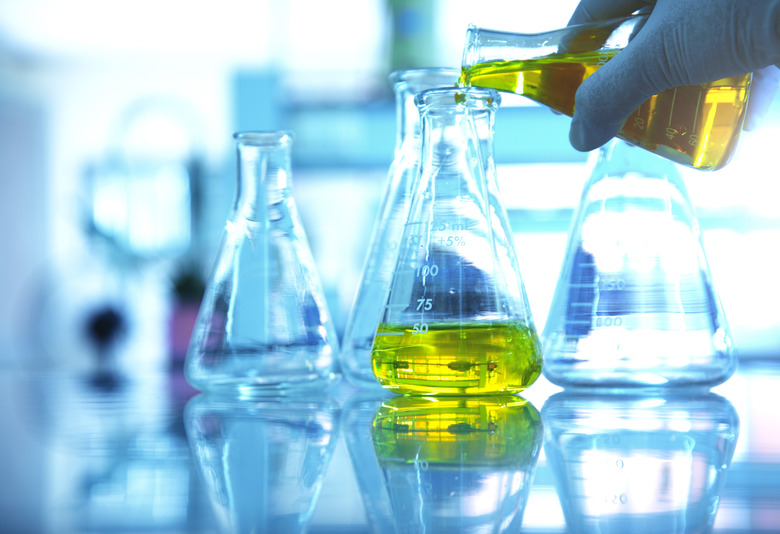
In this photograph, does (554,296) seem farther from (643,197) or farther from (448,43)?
(448,43)

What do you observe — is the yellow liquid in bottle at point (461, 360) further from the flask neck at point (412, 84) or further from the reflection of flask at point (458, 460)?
the flask neck at point (412, 84)

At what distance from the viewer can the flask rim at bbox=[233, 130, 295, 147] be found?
83 centimetres

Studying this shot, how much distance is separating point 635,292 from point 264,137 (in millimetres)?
417

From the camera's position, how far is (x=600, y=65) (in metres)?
0.78

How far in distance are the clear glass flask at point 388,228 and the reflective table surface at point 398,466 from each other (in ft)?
0.24

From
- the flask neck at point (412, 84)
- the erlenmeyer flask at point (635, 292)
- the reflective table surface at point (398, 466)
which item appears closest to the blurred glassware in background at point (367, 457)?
the reflective table surface at point (398, 466)

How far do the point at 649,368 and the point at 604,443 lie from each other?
0.25 meters

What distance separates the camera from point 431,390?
0.63 metres

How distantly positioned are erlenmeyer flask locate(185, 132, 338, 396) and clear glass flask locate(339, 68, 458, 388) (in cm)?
3

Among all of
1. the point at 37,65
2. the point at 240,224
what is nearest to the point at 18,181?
the point at 37,65

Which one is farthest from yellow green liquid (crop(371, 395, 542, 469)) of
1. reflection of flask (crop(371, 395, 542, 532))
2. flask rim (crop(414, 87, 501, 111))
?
flask rim (crop(414, 87, 501, 111))

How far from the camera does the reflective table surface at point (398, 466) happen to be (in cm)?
33

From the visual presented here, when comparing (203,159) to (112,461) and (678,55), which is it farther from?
(112,461)

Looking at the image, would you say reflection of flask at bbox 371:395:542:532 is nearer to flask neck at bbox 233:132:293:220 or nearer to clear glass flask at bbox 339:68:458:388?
clear glass flask at bbox 339:68:458:388
